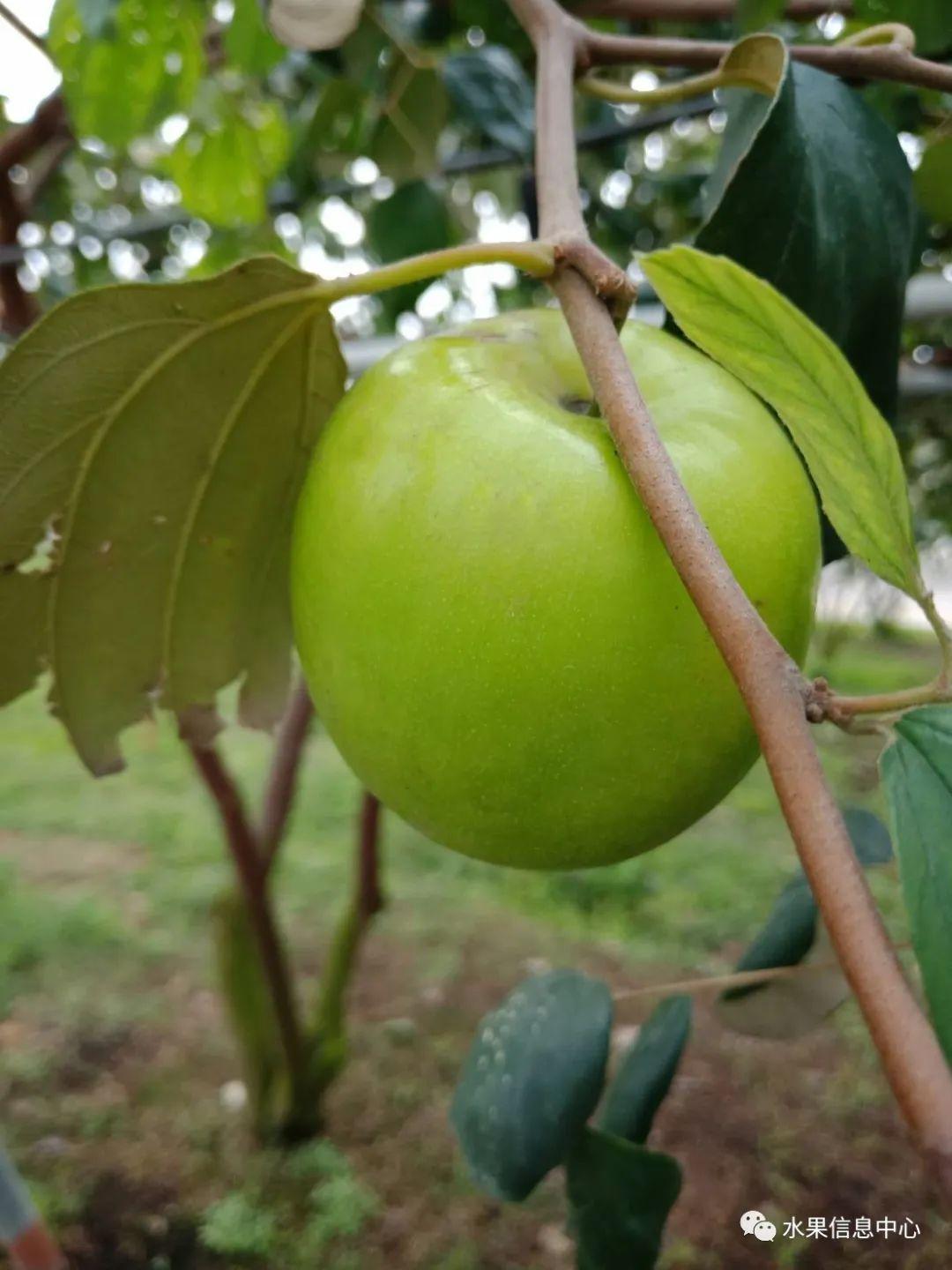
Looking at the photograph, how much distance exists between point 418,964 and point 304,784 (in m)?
1.24

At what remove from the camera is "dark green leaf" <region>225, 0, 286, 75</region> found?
97cm

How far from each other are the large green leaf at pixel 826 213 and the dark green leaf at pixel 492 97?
54cm

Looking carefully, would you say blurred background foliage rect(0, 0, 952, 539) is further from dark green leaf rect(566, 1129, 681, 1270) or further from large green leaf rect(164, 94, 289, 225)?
dark green leaf rect(566, 1129, 681, 1270)

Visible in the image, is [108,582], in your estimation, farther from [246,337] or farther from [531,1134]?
[531,1134]

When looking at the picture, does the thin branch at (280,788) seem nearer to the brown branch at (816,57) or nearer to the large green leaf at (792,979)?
the large green leaf at (792,979)

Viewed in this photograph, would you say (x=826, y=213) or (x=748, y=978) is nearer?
(x=826, y=213)

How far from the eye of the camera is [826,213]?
58 cm

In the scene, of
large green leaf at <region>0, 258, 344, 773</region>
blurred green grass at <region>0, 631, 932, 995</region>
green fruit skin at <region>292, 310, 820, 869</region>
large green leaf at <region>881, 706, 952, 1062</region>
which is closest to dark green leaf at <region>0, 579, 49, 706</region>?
large green leaf at <region>0, 258, 344, 773</region>

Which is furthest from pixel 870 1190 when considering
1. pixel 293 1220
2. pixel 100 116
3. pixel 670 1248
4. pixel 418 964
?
pixel 100 116

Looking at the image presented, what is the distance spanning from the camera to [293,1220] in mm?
1463

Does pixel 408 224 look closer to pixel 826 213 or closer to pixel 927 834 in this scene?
pixel 826 213

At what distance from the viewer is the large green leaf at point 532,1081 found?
0.68 metres

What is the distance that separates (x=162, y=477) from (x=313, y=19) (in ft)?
0.92

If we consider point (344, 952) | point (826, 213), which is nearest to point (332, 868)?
Answer: point (344, 952)
